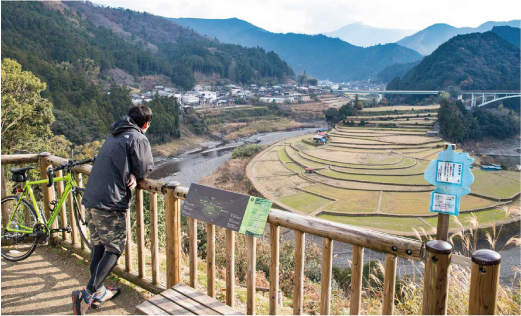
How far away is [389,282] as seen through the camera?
1867 millimetres

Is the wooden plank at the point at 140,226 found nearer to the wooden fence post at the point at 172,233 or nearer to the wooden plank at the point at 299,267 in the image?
the wooden fence post at the point at 172,233

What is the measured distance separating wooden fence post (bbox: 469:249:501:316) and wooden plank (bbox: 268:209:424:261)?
0.23m

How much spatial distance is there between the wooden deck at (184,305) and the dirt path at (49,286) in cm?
45

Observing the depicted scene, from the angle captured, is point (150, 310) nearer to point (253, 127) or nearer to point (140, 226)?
point (140, 226)

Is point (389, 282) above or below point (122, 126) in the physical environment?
below

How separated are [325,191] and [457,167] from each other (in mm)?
24731

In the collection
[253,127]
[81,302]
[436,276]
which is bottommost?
[253,127]

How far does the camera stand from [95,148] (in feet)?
75.6

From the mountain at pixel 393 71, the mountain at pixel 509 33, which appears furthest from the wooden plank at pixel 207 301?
the mountain at pixel 393 71

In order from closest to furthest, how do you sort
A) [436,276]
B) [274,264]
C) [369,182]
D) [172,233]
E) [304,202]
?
[436,276]
[274,264]
[172,233]
[304,202]
[369,182]

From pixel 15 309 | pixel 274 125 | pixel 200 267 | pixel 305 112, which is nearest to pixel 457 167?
pixel 15 309

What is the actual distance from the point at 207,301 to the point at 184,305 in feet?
0.47

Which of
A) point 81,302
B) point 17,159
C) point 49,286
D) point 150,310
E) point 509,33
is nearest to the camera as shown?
point 150,310

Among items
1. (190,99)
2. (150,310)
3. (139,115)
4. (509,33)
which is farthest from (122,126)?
(509,33)
